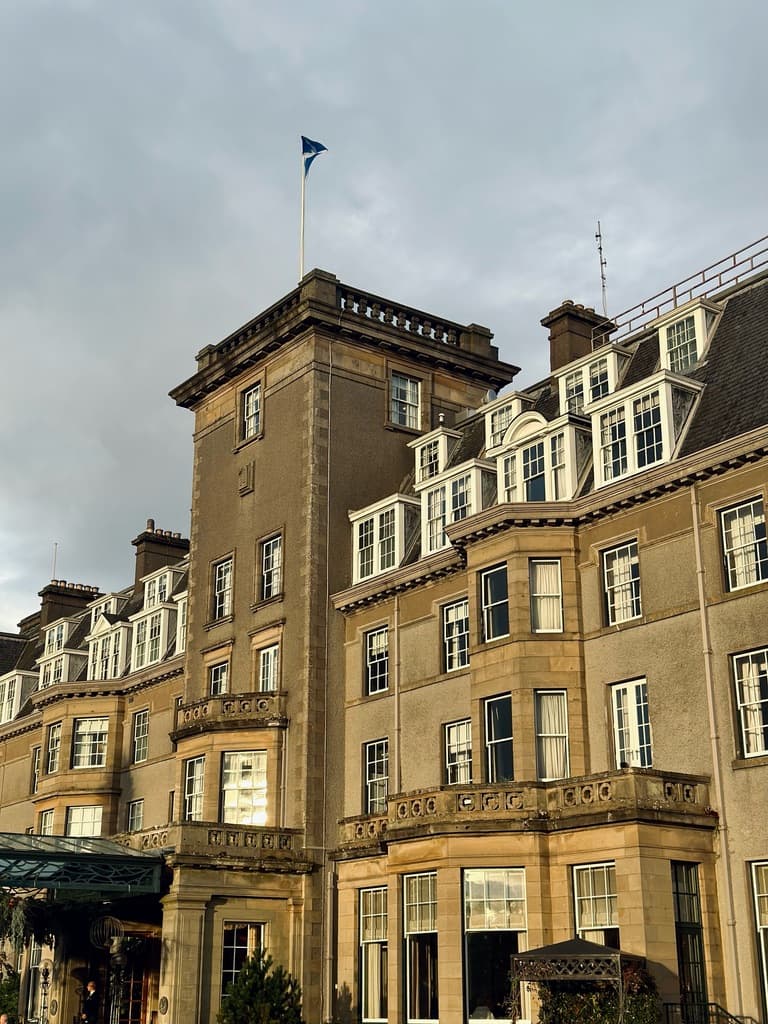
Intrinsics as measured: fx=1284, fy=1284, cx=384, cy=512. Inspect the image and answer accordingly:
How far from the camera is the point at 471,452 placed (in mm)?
40531

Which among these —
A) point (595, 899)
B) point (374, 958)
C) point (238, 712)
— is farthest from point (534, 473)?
point (374, 958)

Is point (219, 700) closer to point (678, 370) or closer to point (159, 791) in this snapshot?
point (159, 791)

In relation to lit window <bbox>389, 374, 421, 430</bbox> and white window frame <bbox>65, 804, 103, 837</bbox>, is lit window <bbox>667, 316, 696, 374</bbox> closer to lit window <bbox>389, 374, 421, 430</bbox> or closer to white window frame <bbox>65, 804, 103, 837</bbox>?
lit window <bbox>389, 374, 421, 430</bbox>

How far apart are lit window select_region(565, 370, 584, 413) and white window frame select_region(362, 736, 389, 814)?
11.0m

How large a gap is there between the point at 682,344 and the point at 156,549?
32.2 meters

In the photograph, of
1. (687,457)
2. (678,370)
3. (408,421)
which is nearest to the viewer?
(687,457)

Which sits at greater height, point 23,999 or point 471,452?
point 471,452

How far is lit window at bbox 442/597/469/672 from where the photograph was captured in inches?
1396

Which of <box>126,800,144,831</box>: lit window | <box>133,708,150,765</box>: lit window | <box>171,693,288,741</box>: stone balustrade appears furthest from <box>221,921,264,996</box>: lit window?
<box>133,708,150,765</box>: lit window

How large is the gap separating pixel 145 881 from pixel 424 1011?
868cm

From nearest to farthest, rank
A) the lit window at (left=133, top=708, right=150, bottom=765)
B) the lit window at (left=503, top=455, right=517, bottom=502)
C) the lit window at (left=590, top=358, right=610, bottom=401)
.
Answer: the lit window at (left=503, top=455, right=517, bottom=502) < the lit window at (left=590, top=358, right=610, bottom=401) < the lit window at (left=133, top=708, right=150, bottom=765)

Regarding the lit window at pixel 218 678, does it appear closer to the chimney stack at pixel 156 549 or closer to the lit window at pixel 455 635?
the lit window at pixel 455 635

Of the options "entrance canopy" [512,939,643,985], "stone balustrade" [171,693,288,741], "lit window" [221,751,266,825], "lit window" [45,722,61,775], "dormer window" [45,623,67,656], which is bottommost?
"entrance canopy" [512,939,643,985]

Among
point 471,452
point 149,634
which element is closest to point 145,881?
point 471,452
